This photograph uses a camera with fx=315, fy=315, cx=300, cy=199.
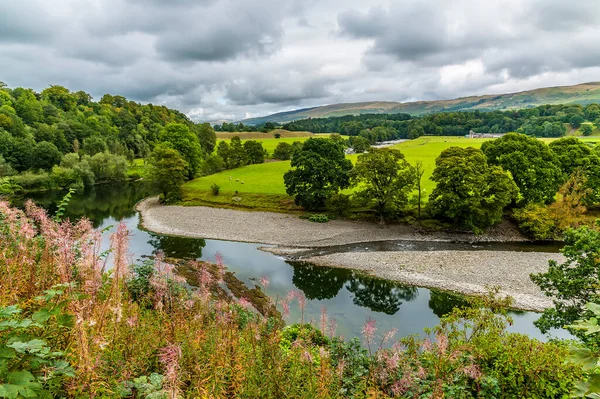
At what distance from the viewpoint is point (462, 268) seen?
2395cm

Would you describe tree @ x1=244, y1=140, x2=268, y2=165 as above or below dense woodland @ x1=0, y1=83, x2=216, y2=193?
below

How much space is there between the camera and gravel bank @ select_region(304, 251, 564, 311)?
20.7 meters

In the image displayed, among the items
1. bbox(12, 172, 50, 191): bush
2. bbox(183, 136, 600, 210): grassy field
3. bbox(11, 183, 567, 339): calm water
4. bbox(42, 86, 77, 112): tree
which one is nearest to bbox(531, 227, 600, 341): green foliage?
bbox(11, 183, 567, 339): calm water

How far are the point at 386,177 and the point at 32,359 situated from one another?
34.0 metres

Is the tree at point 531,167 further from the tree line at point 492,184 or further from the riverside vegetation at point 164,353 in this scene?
the riverside vegetation at point 164,353

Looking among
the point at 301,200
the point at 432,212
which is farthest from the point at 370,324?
the point at 301,200

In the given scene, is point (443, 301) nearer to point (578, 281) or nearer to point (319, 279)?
point (319, 279)

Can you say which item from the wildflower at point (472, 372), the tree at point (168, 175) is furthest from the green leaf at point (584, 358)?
the tree at point (168, 175)

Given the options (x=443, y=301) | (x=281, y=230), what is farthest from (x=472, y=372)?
(x=281, y=230)

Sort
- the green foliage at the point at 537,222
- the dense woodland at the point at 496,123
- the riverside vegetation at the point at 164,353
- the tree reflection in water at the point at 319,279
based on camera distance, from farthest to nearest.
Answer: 1. the dense woodland at the point at 496,123
2. the green foliage at the point at 537,222
3. the tree reflection in water at the point at 319,279
4. the riverside vegetation at the point at 164,353

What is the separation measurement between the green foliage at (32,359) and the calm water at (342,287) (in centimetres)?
652

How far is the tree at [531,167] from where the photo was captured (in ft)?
108

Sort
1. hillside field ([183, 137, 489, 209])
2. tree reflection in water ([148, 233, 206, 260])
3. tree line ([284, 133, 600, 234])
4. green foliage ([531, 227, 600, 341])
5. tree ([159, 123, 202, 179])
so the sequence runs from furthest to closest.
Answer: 1. tree ([159, 123, 202, 179])
2. hillside field ([183, 137, 489, 209])
3. tree line ([284, 133, 600, 234])
4. tree reflection in water ([148, 233, 206, 260])
5. green foliage ([531, 227, 600, 341])

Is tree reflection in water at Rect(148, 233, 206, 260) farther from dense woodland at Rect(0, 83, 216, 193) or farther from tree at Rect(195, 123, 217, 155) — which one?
tree at Rect(195, 123, 217, 155)
